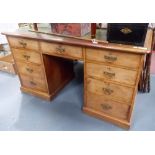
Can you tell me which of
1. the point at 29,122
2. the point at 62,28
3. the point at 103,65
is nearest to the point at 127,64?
the point at 103,65

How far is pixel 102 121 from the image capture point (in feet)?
5.76

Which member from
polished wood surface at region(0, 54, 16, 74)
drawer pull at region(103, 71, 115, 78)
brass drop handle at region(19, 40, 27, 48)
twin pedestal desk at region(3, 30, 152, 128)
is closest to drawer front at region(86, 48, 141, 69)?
twin pedestal desk at region(3, 30, 152, 128)

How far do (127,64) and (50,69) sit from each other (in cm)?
95

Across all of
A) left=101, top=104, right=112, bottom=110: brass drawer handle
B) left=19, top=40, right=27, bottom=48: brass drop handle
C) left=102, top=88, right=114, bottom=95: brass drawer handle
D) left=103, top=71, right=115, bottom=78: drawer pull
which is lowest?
left=101, top=104, right=112, bottom=110: brass drawer handle

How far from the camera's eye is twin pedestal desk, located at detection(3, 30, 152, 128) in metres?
1.33

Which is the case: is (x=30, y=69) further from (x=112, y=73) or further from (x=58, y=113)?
(x=112, y=73)

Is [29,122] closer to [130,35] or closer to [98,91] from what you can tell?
[98,91]

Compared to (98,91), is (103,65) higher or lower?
higher

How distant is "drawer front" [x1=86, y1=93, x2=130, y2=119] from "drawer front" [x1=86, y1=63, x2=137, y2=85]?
259 millimetres

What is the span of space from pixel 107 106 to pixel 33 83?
3.19ft

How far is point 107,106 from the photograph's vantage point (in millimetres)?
1666

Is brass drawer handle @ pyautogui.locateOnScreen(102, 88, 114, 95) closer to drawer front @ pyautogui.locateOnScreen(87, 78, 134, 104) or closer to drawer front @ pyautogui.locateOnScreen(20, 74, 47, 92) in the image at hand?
drawer front @ pyautogui.locateOnScreen(87, 78, 134, 104)

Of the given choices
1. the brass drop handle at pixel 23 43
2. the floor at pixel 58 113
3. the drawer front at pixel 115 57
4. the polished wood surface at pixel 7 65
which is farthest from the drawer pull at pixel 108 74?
the polished wood surface at pixel 7 65

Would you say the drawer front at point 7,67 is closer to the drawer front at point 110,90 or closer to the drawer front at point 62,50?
the drawer front at point 62,50
